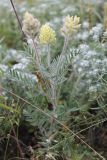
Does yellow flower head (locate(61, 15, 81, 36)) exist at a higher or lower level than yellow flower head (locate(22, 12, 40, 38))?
lower

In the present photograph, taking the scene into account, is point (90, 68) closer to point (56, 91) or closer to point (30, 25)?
point (56, 91)

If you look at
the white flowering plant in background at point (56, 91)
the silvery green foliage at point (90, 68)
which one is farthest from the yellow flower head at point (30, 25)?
the silvery green foliage at point (90, 68)

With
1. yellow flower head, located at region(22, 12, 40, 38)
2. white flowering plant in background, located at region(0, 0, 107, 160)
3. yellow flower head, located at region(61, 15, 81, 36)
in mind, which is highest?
yellow flower head, located at region(22, 12, 40, 38)

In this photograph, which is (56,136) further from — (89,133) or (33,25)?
(33,25)

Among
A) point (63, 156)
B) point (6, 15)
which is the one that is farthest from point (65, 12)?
point (63, 156)

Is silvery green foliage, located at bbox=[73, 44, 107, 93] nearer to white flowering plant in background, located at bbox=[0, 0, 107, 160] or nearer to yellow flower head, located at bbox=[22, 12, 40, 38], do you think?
white flowering plant in background, located at bbox=[0, 0, 107, 160]

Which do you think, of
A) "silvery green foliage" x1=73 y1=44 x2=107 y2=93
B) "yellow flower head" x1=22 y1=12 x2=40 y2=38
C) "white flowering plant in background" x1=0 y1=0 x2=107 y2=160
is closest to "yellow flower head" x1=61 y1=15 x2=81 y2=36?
"white flowering plant in background" x1=0 y1=0 x2=107 y2=160

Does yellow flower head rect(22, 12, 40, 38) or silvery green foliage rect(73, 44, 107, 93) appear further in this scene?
silvery green foliage rect(73, 44, 107, 93)

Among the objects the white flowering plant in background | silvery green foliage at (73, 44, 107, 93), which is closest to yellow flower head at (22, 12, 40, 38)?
the white flowering plant in background

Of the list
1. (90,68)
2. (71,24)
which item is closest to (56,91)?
(90,68)
